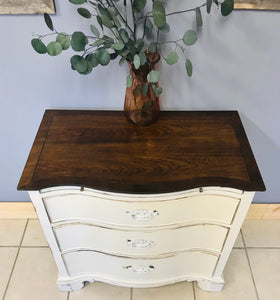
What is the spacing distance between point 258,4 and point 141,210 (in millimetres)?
754

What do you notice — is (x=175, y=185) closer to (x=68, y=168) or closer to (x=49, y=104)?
(x=68, y=168)

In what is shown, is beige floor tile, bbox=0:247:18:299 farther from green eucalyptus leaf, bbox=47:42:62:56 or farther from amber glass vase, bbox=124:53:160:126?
green eucalyptus leaf, bbox=47:42:62:56

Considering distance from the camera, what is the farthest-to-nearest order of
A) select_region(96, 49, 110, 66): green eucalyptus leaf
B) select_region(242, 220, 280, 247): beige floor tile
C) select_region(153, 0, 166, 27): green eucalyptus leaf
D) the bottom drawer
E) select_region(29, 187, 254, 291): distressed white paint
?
select_region(242, 220, 280, 247): beige floor tile → the bottom drawer → select_region(29, 187, 254, 291): distressed white paint → select_region(96, 49, 110, 66): green eucalyptus leaf → select_region(153, 0, 166, 27): green eucalyptus leaf

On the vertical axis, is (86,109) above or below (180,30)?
below

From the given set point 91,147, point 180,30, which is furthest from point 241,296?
point 180,30

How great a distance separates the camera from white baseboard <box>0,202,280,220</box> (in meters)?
1.65

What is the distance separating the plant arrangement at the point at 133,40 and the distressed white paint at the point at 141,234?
1.13 ft

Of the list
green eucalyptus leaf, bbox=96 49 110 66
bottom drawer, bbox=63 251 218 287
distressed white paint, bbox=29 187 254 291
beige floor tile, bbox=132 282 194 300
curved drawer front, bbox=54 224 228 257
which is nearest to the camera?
green eucalyptus leaf, bbox=96 49 110 66

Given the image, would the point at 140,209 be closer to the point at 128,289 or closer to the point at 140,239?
the point at 140,239

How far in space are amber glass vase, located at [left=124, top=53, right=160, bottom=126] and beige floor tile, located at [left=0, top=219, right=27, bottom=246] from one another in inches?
39.1

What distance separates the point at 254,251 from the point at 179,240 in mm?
647

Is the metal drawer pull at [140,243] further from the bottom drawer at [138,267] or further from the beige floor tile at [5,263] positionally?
the beige floor tile at [5,263]

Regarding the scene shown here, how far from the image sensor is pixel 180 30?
3.38ft

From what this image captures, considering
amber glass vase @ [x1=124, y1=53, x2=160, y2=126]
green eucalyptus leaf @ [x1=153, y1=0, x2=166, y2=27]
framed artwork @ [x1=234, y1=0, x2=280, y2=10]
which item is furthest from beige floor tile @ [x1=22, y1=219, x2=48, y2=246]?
framed artwork @ [x1=234, y1=0, x2=280, y2=10]
